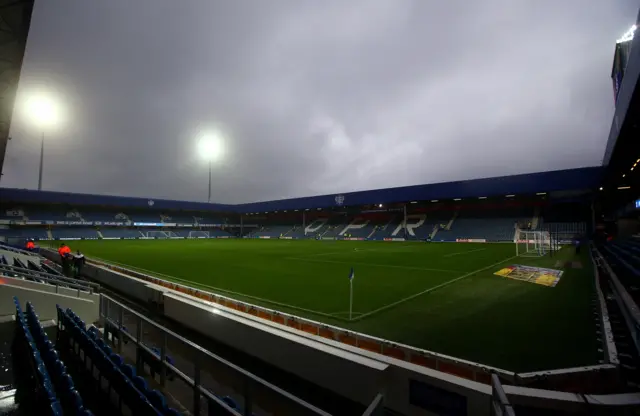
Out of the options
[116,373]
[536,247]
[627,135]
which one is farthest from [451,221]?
[116,373]

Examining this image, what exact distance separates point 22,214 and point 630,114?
2484 inches

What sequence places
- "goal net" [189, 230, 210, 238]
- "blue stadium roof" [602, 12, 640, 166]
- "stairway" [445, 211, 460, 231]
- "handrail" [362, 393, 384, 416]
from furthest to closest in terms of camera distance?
1. "goal net" [189, 230, 210, 238]
2. "stairway" [445, 211, 460, 231]
3. "blue stadium roof" [602, 12, 640, 166]
4. "handrail" [362, 393, 384, 416]

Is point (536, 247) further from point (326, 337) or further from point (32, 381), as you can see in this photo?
point (32, 381)

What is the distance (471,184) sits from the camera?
114 feet

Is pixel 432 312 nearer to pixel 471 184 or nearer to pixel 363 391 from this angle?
pixel 363 391

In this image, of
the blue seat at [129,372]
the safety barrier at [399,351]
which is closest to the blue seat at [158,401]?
the blue seat at [129,372]

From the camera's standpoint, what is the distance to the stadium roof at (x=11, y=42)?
16.1 ft

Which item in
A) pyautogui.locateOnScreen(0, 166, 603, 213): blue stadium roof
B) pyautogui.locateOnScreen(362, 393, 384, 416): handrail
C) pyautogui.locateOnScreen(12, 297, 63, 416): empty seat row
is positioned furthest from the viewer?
pyautogui.locateOnScreen(0, 166, 603, 213): blue stadium roof

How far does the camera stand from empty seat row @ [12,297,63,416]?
2381 mm

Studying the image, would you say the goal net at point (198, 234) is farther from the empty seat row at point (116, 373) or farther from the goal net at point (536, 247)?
the empty seat row at point (116, 373)

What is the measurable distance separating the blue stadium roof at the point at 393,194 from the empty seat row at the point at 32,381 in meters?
31.7

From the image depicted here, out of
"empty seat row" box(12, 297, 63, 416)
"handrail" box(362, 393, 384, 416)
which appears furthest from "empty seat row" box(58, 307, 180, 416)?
"handrail" box(362, 393, 384, 416)

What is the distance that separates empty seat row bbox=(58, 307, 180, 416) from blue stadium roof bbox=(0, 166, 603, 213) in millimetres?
31071

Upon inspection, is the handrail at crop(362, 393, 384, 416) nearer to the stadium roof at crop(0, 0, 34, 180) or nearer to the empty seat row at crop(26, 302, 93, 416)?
the empty seat row at crop(26, 302, 93, 416)
